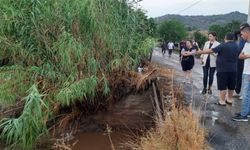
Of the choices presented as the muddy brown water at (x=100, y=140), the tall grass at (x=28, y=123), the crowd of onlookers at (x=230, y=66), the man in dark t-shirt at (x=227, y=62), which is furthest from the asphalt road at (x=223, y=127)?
the tall grass at (x=28, y=123)

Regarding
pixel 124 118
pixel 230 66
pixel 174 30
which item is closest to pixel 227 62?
pixel 230 66

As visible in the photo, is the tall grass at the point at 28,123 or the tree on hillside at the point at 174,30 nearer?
the tall grass at the point at 28,123

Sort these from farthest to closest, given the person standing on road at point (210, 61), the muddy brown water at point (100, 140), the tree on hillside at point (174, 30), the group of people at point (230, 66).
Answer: the tree on hillside at point (174, 30), the person standing on road at point (210, 61), the muddy brown water at point (100, 140), the group of people at point (230, 66)

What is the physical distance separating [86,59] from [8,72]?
5.31 ft

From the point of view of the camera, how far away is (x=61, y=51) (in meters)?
7.92

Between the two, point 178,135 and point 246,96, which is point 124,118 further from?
point 178,135

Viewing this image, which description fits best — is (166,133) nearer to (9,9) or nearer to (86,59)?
(86,59)

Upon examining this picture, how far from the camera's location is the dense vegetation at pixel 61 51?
25.4ft

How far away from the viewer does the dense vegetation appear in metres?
7.74

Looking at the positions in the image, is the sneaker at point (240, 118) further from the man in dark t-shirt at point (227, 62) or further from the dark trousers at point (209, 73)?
the dark trousers at point (209, 73)

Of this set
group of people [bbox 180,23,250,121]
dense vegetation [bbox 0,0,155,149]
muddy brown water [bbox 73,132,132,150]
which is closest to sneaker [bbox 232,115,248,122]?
group of people [bbox 180,23,250,121]

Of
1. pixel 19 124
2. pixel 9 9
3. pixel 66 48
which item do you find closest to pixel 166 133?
pixel 19 124

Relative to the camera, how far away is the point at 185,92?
33.5ft

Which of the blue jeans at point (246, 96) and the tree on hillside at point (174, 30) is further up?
the blue jeans at point (246, 96)
